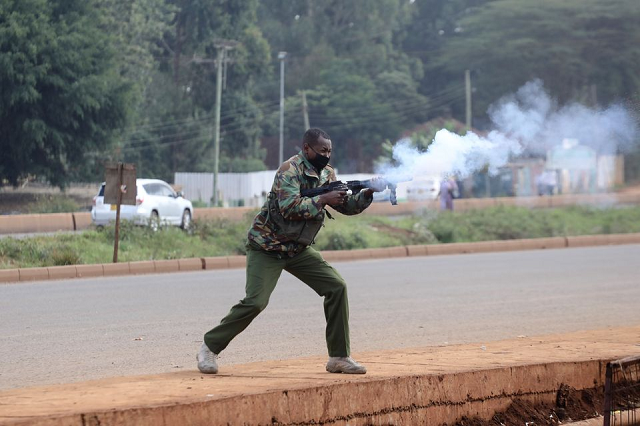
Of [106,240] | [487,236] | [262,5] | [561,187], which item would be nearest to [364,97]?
[262,5]

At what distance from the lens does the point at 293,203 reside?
21.1 ft

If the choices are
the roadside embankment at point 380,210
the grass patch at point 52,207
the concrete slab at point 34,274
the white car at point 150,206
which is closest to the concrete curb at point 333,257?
the concrete slab at point 34,274

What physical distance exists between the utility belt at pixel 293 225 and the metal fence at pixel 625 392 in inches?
82.2

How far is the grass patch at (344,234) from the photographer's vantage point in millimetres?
19125

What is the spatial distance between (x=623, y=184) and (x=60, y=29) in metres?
22.4

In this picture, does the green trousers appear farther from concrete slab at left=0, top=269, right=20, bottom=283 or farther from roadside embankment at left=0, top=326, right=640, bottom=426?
concrete slab at left=0, top=269, right=20, bottom=283

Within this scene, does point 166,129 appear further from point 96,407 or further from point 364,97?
point 96,407

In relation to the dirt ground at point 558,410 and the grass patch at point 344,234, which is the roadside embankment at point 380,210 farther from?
the dirt ground at point 558,410

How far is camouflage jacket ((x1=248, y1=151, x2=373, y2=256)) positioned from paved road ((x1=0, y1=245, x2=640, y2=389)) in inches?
79.3

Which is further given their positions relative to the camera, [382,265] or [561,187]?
[561,187]

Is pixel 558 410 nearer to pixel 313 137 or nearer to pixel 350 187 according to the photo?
pixel 350 187

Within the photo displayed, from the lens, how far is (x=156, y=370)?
27.1 feet

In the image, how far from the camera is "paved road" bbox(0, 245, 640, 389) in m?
9.12

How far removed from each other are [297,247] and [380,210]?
31.8 meters
